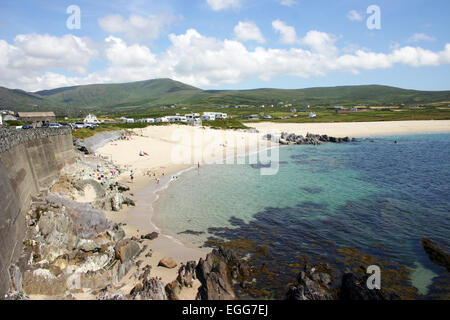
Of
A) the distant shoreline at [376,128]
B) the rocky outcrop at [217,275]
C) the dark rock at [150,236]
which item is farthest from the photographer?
the distant shoreline at [376,128]

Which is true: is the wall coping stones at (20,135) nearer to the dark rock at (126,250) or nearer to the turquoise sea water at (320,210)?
the dark rock at (126,250)

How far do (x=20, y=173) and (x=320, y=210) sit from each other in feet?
79.4

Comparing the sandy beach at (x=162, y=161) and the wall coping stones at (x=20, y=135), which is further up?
the wall coping stones at (x=20, y=135)

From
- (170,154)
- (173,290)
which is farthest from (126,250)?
(170,154)

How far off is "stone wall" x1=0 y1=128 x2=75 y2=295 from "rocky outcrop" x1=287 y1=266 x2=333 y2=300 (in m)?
12.6

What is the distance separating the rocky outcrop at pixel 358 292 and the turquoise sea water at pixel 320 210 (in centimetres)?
292

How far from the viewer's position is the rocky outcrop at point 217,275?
12755 mm

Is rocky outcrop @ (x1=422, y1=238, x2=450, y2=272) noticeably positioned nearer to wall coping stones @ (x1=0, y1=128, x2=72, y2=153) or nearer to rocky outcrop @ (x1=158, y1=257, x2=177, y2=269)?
rocky outcrop @ (x1=158, y1=257, x2=177, y2=269)

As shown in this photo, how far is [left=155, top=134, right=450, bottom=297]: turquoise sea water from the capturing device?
17594 mm

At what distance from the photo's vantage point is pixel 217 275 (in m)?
13.5

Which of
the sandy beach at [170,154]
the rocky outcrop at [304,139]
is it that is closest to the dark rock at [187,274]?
the sandy beach at [170,154]

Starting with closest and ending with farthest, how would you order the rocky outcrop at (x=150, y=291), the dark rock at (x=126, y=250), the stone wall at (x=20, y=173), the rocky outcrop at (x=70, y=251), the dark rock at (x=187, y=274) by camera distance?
the rocky outcrop at (x=150, y=291), the stone wall at (x=20, y=173), the rocky outcrop at (x=70, y=251), the dark rock at (x=187, y=274), the dark rock at (x=126, y=250)
